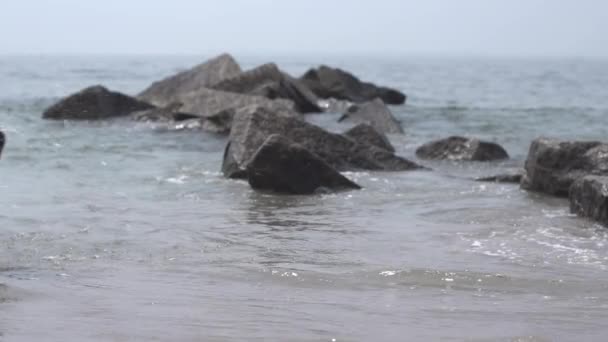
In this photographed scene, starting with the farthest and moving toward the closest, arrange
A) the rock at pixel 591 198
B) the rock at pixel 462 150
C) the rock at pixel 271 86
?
the rock at pixel 271 86 → the rock at pixel 462 150 → the rock at pixel 591 198

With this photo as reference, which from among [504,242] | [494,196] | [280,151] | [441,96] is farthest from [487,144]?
[441,96]

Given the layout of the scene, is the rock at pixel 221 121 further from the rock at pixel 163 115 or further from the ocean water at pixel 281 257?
the ocean water at pixel 281 257

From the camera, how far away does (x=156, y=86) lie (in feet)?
70.1

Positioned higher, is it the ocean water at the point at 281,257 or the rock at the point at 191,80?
the rock at the point at 191,80

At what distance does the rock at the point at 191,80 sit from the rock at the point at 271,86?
59 centimetres

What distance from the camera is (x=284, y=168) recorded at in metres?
10.3

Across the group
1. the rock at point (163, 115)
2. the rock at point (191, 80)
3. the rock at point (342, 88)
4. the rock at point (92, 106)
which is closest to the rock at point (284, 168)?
the rock at point (163, 115)

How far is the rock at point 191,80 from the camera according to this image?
67.3 ft

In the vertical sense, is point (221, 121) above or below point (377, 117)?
below

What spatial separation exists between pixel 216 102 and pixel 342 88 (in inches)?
288

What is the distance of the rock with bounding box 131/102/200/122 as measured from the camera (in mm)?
17812

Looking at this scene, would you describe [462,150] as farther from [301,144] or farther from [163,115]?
[163,115]

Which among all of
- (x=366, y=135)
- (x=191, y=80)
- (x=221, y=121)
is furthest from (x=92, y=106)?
(x=366, y=135)

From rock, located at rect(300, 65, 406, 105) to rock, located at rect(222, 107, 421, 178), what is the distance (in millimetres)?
11404
